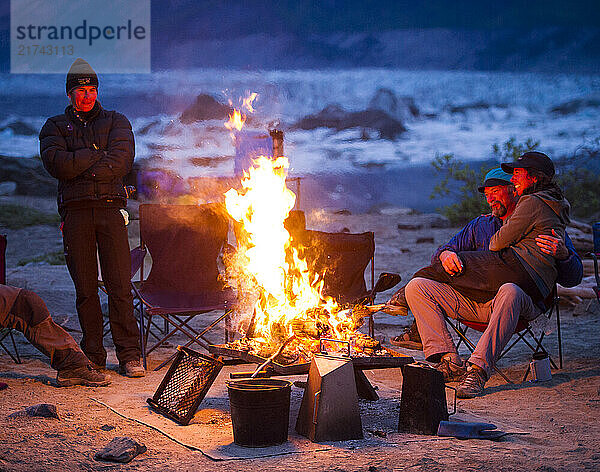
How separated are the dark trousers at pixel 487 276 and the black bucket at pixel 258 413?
1.42 metres

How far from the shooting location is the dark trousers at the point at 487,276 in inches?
137

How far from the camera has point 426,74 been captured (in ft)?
35.2

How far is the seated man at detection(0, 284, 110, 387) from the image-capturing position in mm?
3320

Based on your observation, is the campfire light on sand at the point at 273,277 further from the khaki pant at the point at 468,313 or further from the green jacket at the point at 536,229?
the green jacket at the point at 536,229

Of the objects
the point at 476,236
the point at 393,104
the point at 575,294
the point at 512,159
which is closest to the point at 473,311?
the point at 476,236

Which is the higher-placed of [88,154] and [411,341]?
[88,154]

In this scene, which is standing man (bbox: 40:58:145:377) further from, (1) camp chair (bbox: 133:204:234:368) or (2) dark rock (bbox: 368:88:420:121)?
(2) dark rock (bbox: 368:88:420:121)

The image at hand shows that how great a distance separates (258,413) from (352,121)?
26.9 ft

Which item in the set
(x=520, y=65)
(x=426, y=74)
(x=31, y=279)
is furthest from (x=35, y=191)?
(x=520, y=65)

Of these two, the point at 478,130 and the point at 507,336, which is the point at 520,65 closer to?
the point at 478,130

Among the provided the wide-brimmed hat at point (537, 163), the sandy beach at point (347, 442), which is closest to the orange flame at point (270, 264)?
the sandy beach at point (347, 442)

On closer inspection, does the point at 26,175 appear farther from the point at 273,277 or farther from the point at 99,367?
the point at 273,277

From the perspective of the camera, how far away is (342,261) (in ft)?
15.6

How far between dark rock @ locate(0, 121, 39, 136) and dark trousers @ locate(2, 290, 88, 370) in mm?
8422
